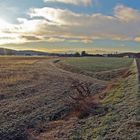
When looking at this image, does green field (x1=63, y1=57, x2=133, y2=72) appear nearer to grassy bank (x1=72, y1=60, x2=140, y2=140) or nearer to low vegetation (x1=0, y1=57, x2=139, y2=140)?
low vegetation (x1=0, y1=57, x2=139, y2=140)

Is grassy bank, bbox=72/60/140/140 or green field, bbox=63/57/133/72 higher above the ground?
grassy bank, bbox=72/60/140/140

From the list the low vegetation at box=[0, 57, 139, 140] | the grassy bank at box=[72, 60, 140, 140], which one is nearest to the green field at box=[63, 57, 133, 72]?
the low vegetation at box=[0, 57, 139, 140]

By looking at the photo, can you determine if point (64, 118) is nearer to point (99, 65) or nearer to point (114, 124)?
point (114, 124)

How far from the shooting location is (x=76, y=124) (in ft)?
55.3

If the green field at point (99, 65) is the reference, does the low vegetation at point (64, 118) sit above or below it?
above

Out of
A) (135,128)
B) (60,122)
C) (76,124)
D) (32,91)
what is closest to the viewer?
(135,128)

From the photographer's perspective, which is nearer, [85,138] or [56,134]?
[85,138]

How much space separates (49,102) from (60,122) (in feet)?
17.6

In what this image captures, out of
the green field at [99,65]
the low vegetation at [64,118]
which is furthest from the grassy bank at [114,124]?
the green field at [99,65]

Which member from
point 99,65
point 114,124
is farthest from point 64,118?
point 99,65

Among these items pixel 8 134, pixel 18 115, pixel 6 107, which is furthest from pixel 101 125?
pixel 6 107

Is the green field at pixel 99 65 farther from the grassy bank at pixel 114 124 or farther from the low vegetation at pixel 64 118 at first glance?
the grassy bank at pixel 114 124

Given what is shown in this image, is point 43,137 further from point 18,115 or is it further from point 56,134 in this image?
point 18,115

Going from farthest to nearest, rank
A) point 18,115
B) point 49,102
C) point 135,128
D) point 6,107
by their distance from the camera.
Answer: point 49,102, point 6,107, point 18,115, point 135,128
